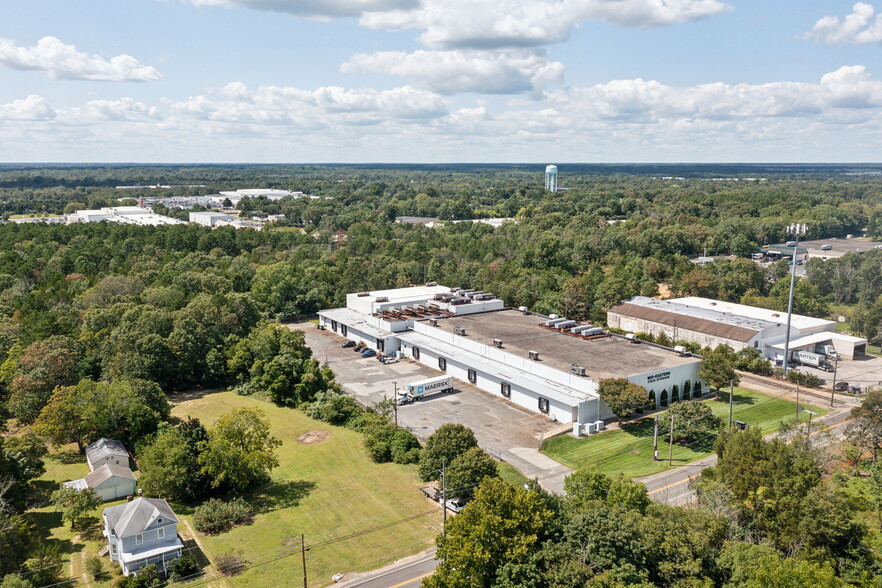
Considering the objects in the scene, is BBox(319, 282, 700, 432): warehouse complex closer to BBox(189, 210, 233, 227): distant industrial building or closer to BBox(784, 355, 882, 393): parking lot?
BBox(784, 355, 882, 393): parking lot

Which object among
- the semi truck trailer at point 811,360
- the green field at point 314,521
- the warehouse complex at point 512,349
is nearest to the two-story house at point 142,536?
the green field at point 314,521

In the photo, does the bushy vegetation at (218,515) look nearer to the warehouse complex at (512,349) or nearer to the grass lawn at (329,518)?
the grass lawn at (329,518)

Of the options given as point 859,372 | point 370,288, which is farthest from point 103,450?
point 859,372

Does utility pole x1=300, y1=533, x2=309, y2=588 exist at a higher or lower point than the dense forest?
lower

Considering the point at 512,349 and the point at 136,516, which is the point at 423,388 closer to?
the point at 512,349

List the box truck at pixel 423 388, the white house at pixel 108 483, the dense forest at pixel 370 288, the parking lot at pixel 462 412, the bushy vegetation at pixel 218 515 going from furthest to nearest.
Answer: the box truck at pixel 423 388 → the parking lot at pixel 462 412 → the white house at pixel 108 483 → the bushy vegetation at pixel 218 515 → the dense forest at pixel 370 288

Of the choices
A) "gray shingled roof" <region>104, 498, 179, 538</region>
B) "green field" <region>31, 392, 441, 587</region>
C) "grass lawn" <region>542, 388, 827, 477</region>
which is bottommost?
"green field" <region>31, 392, 441, 587</region>

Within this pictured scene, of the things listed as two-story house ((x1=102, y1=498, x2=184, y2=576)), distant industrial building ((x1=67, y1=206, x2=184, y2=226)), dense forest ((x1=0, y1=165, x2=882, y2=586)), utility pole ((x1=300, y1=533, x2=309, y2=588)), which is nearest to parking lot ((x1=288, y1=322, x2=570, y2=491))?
dense forest ((x1=0, y1=165, x2=882, y2=586))
